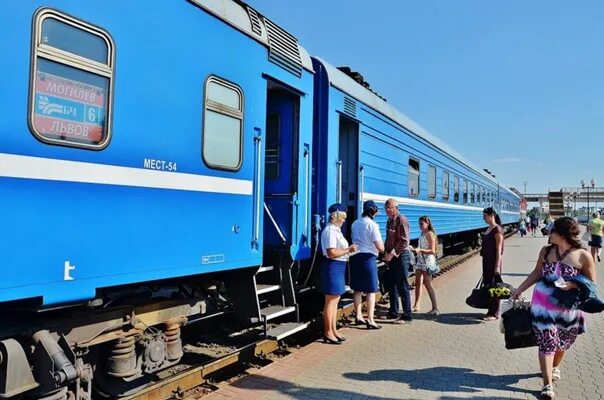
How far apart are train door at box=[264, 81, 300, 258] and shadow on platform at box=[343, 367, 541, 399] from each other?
1861 mm

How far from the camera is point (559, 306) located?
4715mm

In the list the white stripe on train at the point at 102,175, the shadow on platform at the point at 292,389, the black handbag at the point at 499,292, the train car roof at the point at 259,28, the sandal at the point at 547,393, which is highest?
the train car roof at the point at 259,28

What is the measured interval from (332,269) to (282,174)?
1.33m

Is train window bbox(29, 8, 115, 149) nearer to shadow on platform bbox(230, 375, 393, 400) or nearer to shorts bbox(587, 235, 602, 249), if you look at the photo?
shadow on platform bbox(230, 375, 393, 400)

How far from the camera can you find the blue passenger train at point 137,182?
10.5 feet

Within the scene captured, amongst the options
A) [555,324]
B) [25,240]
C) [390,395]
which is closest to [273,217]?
[390,395]

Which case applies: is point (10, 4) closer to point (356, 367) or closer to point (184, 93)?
point (184, 93)

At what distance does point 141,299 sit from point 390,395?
2348 millimetres

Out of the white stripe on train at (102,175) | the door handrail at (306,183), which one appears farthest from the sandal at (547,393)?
the white stripe on train at (102,175)

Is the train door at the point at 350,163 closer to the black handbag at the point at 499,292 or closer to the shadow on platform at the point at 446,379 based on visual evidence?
the black handbag at the point at 499,292

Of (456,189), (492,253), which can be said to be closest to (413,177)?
(492,253)

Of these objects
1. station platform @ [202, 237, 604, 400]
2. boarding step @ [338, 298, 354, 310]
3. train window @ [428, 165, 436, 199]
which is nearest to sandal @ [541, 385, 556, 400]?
station platform @ [202, 237, 604, 400]

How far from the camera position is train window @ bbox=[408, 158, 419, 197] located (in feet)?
36.7

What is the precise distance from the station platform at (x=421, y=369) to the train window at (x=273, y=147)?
7.16 ft
